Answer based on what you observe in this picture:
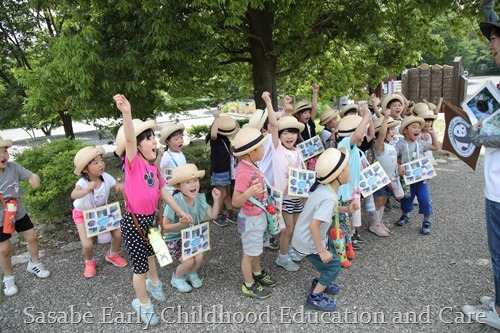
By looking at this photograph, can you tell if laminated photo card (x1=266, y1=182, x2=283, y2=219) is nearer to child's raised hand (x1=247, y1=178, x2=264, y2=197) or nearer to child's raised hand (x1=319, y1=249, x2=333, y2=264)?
child's raised hand (x1=247, y1=178, x2=264, y2=197)

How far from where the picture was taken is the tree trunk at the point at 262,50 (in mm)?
7113

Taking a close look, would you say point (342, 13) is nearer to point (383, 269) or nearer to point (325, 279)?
point (383, 269)

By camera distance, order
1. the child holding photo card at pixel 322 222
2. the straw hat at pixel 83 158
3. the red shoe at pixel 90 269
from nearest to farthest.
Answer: the child holding photo card at pixel 322 222, the straw hat at pixel 83 158, the red shoe at pixel 90 269

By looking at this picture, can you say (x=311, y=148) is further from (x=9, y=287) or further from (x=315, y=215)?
(x=9, y=287)

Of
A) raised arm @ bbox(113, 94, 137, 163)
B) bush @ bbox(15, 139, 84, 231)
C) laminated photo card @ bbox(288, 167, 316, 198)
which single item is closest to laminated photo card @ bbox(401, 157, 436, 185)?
laminated photo card @ bbox(288, 167, 316, 198)

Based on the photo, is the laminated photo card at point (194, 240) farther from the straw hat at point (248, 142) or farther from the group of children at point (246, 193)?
the straw hat at point (248, 142)

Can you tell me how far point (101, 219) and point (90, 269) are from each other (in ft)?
2.25

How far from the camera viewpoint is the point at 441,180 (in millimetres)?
7262

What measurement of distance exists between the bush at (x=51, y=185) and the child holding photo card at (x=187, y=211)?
7.66 feet

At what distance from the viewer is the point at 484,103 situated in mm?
2906

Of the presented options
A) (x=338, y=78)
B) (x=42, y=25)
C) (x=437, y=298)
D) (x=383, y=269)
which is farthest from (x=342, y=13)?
(x=42, y=25)

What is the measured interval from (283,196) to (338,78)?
6.71 metres

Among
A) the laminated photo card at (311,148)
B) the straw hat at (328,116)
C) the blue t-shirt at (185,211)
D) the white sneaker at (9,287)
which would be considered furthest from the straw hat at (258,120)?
the white sneaker at (9,287)

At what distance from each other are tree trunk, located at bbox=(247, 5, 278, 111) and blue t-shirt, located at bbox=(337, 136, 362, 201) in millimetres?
3528
